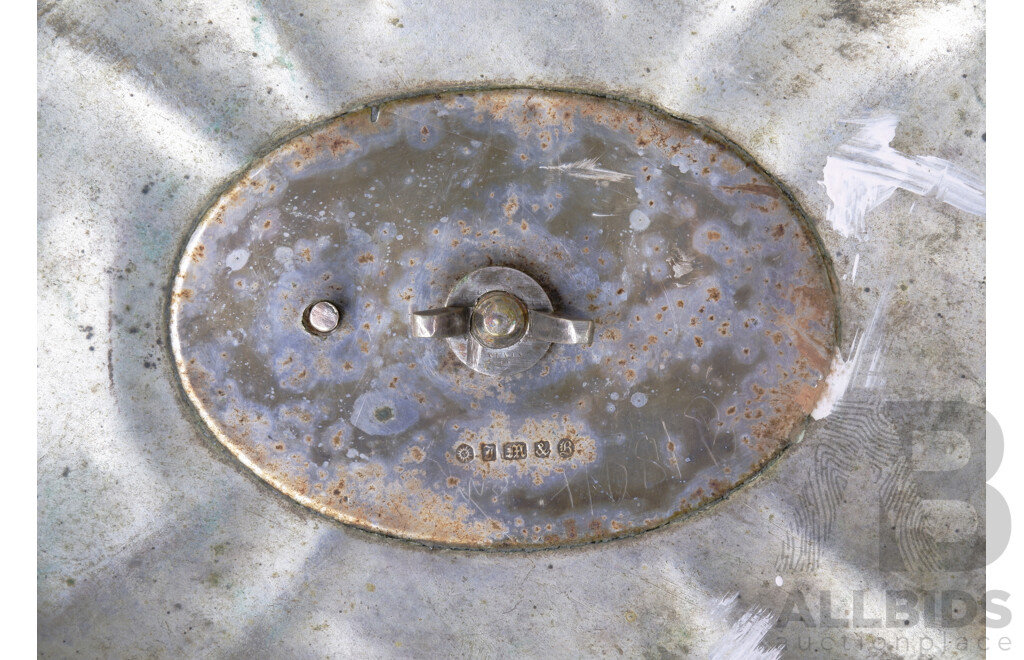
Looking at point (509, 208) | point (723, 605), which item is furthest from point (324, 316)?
point (723, 605)

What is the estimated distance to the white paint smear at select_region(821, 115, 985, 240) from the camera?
2.20 meters

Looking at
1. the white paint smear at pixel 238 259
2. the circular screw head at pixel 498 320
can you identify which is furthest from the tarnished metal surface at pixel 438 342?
the circular screw head at pixel 498 320

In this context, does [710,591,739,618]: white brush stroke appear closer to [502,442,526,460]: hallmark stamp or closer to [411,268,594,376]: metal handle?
[502,442,526,460]: hallmark stamp

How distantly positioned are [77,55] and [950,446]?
3447mm

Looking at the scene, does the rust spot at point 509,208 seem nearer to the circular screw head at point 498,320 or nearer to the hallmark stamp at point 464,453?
the circular screw head at point 498,320

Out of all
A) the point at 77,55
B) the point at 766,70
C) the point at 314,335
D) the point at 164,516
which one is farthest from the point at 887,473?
the point at 77,55

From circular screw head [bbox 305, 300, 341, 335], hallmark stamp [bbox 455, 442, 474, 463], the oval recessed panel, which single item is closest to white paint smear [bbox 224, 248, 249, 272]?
the oval recessed panel

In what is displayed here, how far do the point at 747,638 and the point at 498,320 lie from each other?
1529mm

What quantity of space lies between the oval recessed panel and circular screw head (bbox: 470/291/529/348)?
25 cm

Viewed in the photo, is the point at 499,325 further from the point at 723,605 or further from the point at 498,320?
the point at 723,605

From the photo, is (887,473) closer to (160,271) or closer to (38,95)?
(160,271)

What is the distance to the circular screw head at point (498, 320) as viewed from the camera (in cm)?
187

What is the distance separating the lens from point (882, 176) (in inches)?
86.9

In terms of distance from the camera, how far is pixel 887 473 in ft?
7.38
